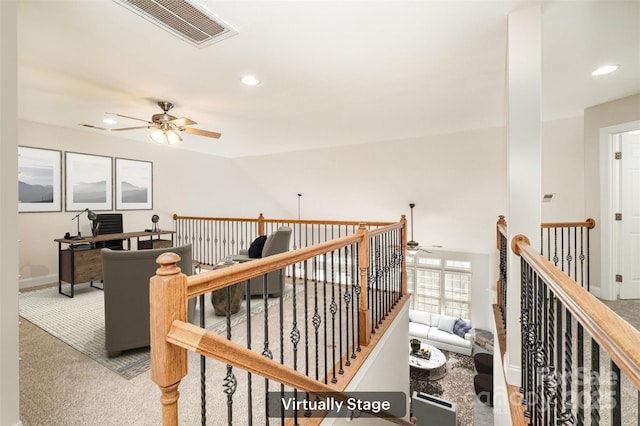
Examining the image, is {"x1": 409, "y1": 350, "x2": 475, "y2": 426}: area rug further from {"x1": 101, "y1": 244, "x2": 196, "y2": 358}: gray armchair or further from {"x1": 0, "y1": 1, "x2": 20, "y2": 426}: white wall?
{"x1": 0, "y1": 1, "x2": 20, "y2": 426}: white wall

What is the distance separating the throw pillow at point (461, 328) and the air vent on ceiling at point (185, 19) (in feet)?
28.8

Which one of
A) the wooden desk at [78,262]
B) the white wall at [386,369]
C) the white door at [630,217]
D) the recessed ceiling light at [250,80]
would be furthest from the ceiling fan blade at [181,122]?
the white door at [630,217]

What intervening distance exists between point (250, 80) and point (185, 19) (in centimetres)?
104

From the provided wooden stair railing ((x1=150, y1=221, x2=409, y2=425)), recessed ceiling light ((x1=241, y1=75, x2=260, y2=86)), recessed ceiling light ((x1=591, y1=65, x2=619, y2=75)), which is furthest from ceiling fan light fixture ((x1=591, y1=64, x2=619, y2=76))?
wooden stair railing ((x1=150, y1=221, x2=409, y2=425))

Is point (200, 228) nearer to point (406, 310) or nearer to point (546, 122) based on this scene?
point (406, 310)

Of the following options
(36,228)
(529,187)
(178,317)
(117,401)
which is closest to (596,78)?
(529,187)

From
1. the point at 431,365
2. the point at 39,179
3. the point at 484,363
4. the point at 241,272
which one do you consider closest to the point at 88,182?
the point at 39,179

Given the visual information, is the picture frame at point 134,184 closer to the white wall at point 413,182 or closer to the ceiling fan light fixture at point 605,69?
the white wall at point 413,182

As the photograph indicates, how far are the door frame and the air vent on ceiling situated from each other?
463 cm

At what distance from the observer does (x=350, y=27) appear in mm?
2197

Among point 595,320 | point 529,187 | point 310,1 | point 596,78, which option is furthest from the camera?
point 596,78

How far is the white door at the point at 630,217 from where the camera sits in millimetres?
3693

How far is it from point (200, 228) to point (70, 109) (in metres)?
3.09

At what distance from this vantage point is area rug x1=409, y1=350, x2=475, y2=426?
5659 mm
